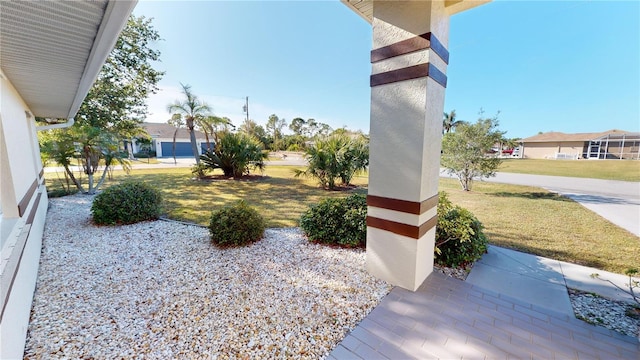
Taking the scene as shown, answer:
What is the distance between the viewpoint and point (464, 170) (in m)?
10.4

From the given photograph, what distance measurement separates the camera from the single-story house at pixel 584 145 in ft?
99.6

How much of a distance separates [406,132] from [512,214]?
6255 millimetres

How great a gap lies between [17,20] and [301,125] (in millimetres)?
54219

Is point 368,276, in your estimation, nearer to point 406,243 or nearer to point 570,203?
point 406,243

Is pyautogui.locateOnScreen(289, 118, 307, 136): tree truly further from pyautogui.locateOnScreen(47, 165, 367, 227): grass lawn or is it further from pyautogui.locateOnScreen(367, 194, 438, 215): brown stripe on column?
pyautogui.locateOnScreen(367, 194, 438, 215): brown stripe on column

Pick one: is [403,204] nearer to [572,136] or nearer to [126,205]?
[126,205]

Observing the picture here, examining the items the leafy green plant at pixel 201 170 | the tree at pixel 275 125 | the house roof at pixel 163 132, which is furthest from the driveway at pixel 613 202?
the tree at pixel 275 125

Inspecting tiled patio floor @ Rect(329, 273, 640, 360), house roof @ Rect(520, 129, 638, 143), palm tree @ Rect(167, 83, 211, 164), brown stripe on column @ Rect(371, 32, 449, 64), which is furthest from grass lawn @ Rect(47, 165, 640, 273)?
house roof @ Rect(520, 129, 638, 143)

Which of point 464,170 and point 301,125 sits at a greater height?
point 301,125

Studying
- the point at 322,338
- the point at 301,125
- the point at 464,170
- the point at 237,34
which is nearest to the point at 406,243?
the point at 322,338

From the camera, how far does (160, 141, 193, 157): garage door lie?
108ft

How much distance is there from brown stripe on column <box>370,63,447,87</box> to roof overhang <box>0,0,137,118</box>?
2347 mm

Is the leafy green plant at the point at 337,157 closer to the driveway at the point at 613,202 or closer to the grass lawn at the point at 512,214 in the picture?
the grass lawn at the point at 512,214

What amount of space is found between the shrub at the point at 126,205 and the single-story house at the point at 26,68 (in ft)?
5.76
